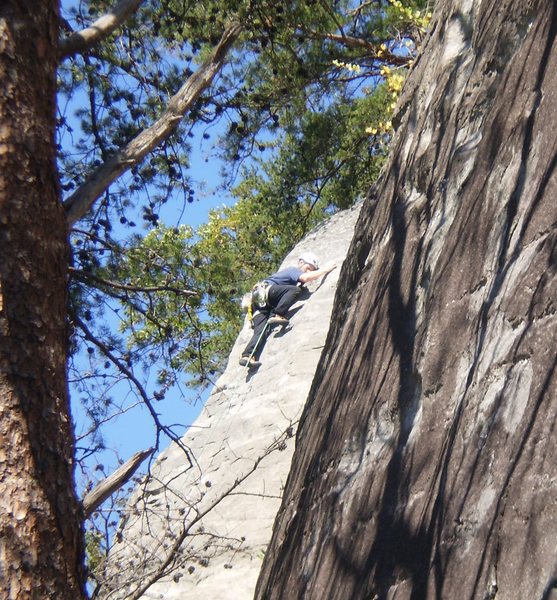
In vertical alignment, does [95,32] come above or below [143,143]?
above

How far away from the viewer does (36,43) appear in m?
3.11

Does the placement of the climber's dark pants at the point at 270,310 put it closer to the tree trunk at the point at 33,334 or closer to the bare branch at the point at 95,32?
the bare branch at the point at 95,32

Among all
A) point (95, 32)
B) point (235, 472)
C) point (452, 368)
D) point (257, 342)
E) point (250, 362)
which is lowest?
point (452, 368)

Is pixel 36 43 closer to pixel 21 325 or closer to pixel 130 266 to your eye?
pixel 21 325

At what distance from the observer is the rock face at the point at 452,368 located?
1982 mm

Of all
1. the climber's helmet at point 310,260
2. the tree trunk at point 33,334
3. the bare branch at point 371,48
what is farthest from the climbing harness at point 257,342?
the tree trunk at point 33,334

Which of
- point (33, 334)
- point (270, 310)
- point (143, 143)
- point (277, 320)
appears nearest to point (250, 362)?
point (277, 320)

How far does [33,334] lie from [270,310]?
8.08m

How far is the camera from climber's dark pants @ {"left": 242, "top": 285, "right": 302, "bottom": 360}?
1046cm

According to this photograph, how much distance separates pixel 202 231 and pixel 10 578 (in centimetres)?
1625

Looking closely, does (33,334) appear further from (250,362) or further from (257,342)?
(257,342)

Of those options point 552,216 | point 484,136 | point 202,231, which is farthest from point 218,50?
point 202,231

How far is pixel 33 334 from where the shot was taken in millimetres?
2627

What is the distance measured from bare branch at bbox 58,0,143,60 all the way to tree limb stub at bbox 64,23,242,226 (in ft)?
1.42
